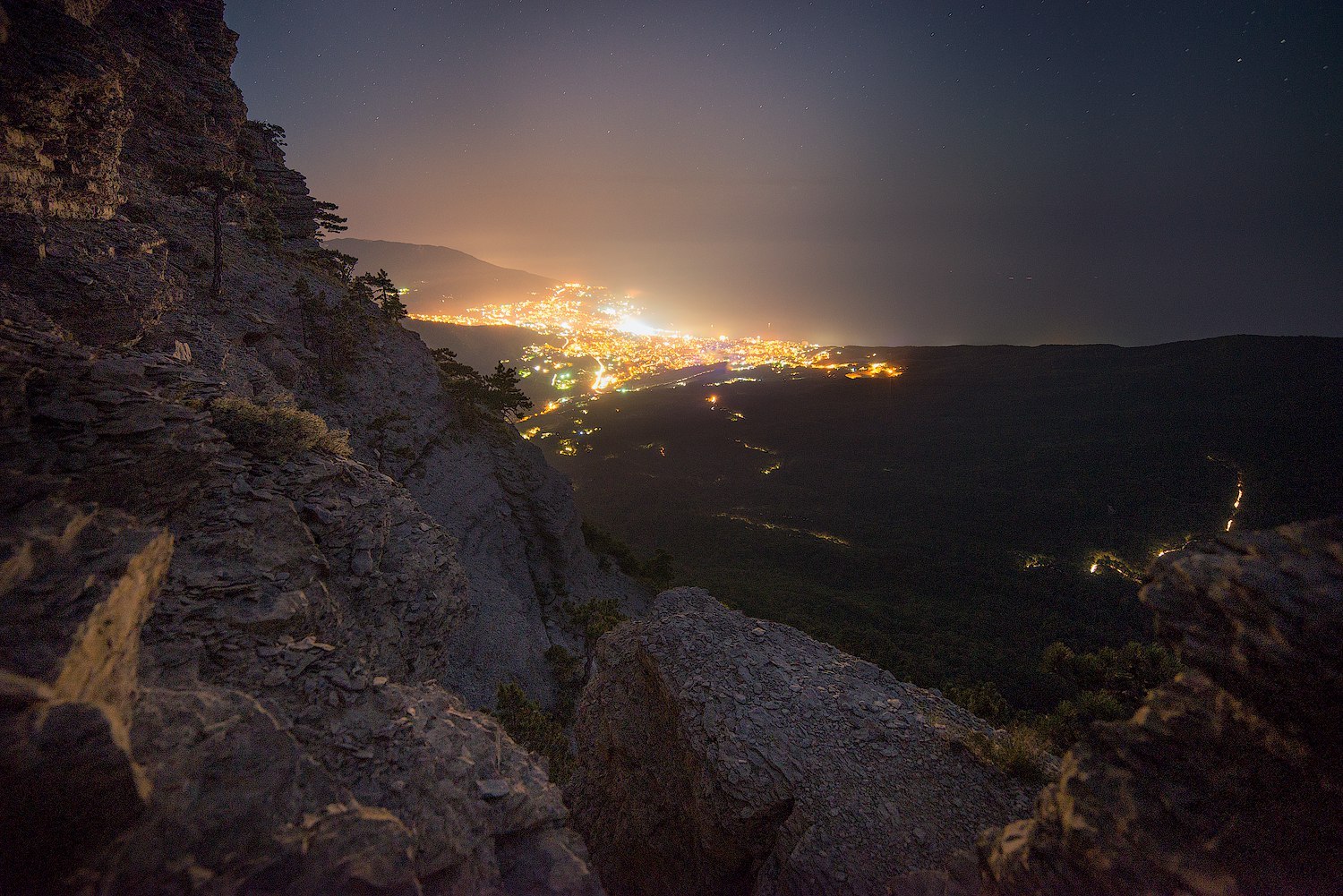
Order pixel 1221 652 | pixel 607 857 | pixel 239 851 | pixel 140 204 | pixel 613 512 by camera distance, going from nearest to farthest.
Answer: pixel 239 851
pixel 1221 652
pixel 607 857
pixel 140 204
pixel 613 512

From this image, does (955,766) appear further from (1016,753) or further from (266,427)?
(266,427)

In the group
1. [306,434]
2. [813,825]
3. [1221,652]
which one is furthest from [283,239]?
[1221,652]

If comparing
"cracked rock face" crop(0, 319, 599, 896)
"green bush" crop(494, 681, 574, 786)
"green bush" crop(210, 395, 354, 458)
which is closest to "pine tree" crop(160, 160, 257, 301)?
"cracked rock face" crop(0, 319, 599, 896)

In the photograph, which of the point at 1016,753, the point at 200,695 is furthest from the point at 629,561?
the point at 200,695

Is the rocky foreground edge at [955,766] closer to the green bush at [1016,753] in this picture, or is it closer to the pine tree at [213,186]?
the green bush at [1016,753]

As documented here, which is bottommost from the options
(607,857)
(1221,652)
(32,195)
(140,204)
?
(607,857)

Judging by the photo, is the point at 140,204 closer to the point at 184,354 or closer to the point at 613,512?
the point at 184,354

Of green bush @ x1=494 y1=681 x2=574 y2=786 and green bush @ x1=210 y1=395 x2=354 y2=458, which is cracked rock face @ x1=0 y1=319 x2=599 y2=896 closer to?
green bush @ x1=210 y1=395 x2=354 y2=458
